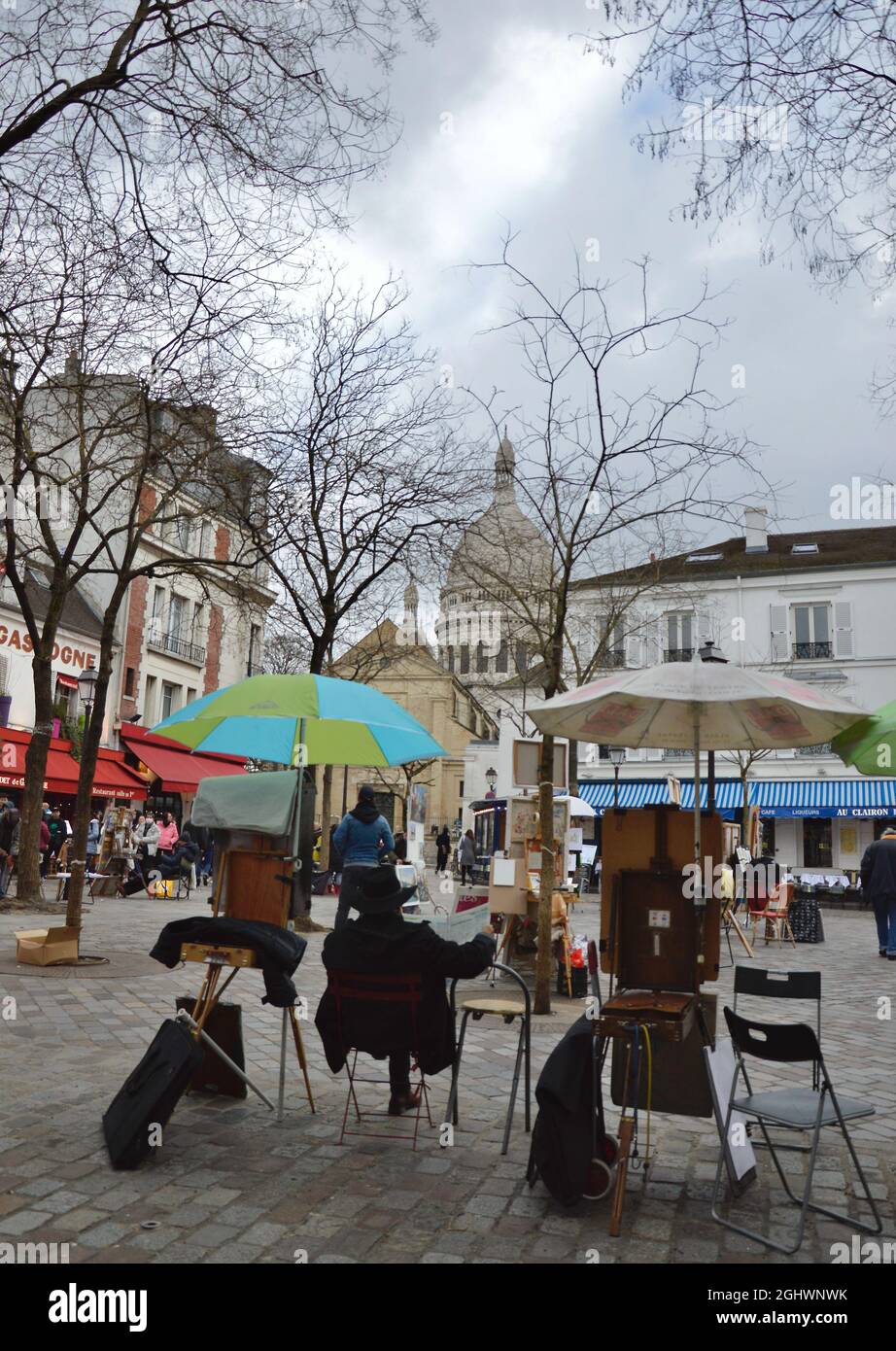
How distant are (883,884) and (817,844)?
75.3 feet

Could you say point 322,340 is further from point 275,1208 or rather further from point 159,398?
point 275,1208

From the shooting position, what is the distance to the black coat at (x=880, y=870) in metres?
14.9

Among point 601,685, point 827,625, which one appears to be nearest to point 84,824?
point 601,685

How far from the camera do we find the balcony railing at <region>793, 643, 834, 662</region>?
3919 cm

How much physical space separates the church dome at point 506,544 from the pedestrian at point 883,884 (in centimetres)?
641

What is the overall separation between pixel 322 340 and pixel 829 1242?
13.9 meters

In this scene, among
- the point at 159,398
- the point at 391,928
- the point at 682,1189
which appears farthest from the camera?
the point at 159,398

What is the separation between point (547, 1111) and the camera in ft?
15.1

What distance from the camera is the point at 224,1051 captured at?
6.34m

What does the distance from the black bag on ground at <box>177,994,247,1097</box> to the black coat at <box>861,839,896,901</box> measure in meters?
11.0

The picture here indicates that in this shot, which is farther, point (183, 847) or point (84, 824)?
point (183, 847)

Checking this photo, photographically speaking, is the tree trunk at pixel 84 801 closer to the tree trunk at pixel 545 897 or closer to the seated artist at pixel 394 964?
the tree trunk at pixel 545 897

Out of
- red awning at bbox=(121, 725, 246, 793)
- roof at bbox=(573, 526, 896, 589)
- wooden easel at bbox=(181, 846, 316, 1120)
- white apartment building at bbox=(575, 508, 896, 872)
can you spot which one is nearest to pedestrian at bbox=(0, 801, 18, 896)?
red awning at bbox=(121, 725, 246, 793)

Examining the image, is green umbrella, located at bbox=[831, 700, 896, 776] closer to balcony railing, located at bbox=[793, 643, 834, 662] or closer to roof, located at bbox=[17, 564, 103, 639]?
roof, located at bbox=[17, 564, 103, 639]
